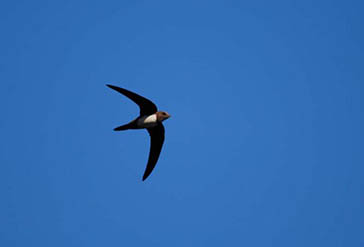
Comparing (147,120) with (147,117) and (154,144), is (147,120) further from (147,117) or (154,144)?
(154,144)

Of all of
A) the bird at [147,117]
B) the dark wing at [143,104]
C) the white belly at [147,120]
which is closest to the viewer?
the dark wing at [143,104]

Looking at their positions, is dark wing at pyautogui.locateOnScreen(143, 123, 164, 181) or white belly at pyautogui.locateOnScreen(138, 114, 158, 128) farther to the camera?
dark wing at pyautogui.locateOnScreen(143, 123, 164, 181)

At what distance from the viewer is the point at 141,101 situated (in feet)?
68.8

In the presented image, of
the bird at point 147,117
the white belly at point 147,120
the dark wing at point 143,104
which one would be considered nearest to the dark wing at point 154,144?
the bird at point 147,117

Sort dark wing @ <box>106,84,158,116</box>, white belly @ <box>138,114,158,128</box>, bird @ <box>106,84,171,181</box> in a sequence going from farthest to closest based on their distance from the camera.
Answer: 1. white belly @ <box>138,114,158,128</box>
2. bird @ <box>106,84,171,181</box>
3. dark wing @ <box>106,84,158,116</box>

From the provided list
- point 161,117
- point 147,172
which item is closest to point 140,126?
point 161,117

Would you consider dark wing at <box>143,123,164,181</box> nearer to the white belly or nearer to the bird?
the bird

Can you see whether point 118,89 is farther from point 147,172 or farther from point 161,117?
point 147,172

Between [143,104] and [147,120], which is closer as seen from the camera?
[143,104]

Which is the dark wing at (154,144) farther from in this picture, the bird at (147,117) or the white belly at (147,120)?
the white belly at (147,120)

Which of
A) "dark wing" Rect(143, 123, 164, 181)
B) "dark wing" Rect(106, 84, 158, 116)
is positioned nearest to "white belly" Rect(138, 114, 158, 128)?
"dark wing" Rect(106, 84, 158, 116)

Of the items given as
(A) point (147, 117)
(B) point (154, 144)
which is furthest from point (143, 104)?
(B) point (154, 144)

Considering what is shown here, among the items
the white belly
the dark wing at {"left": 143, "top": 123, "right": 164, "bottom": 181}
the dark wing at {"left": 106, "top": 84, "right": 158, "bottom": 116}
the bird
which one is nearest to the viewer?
the dark wing at {"left": 106, "top": 84, "right": 158, "bottom": 116}

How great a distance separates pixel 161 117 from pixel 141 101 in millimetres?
1206
